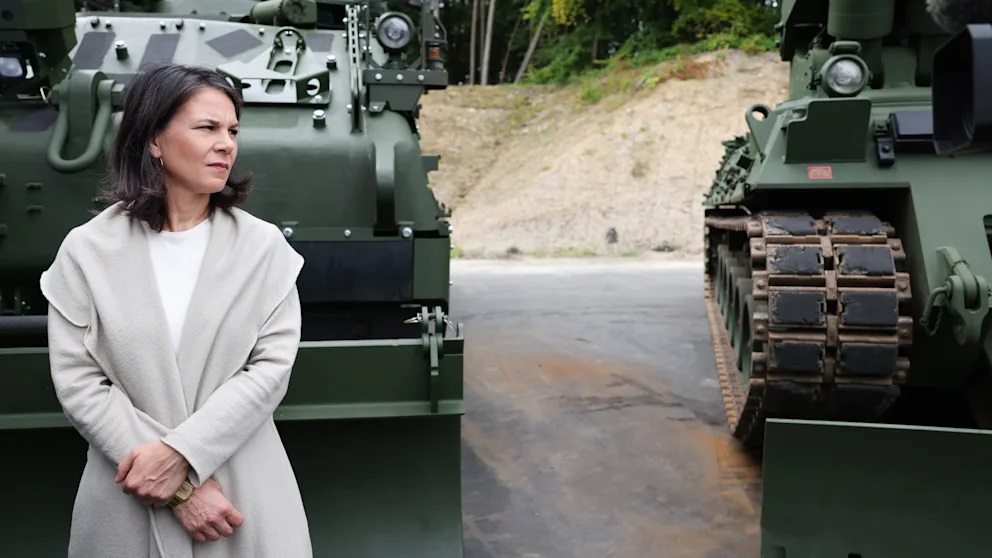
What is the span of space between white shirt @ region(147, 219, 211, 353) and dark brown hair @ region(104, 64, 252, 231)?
44 mm

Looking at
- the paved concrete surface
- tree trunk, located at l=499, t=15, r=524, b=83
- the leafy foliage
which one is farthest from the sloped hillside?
the paved concrete surface

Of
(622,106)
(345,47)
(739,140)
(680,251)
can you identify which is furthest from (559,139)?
(345,47)

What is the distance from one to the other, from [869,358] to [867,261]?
1.44 feet

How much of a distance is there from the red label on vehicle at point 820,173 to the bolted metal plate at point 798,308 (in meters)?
0.60

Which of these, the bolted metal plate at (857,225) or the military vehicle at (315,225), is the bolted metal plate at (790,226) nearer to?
the bolted metal plate at (857,225)

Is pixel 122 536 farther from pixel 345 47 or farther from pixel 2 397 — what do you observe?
pixel 345 47

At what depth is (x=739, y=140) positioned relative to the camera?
753cm

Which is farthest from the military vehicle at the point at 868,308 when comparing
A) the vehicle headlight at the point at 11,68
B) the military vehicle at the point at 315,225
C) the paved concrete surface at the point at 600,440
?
the vehicle headlight at the point at 11,68

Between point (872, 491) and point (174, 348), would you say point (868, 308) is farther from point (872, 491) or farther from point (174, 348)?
point (174, 348)

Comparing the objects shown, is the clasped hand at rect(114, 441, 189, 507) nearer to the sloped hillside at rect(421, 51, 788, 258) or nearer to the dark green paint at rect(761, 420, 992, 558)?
the dark green paint at rect(761, 420, 992, 558)

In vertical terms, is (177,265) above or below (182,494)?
above

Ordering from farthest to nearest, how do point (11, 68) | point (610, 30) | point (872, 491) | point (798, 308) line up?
1. point (610, 30)
2. point (798, 308)
3. point (11, 68)
4. point (872, 491)

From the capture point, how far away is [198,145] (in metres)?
2.01

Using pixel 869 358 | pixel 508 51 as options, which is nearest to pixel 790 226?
pixel 869 358
